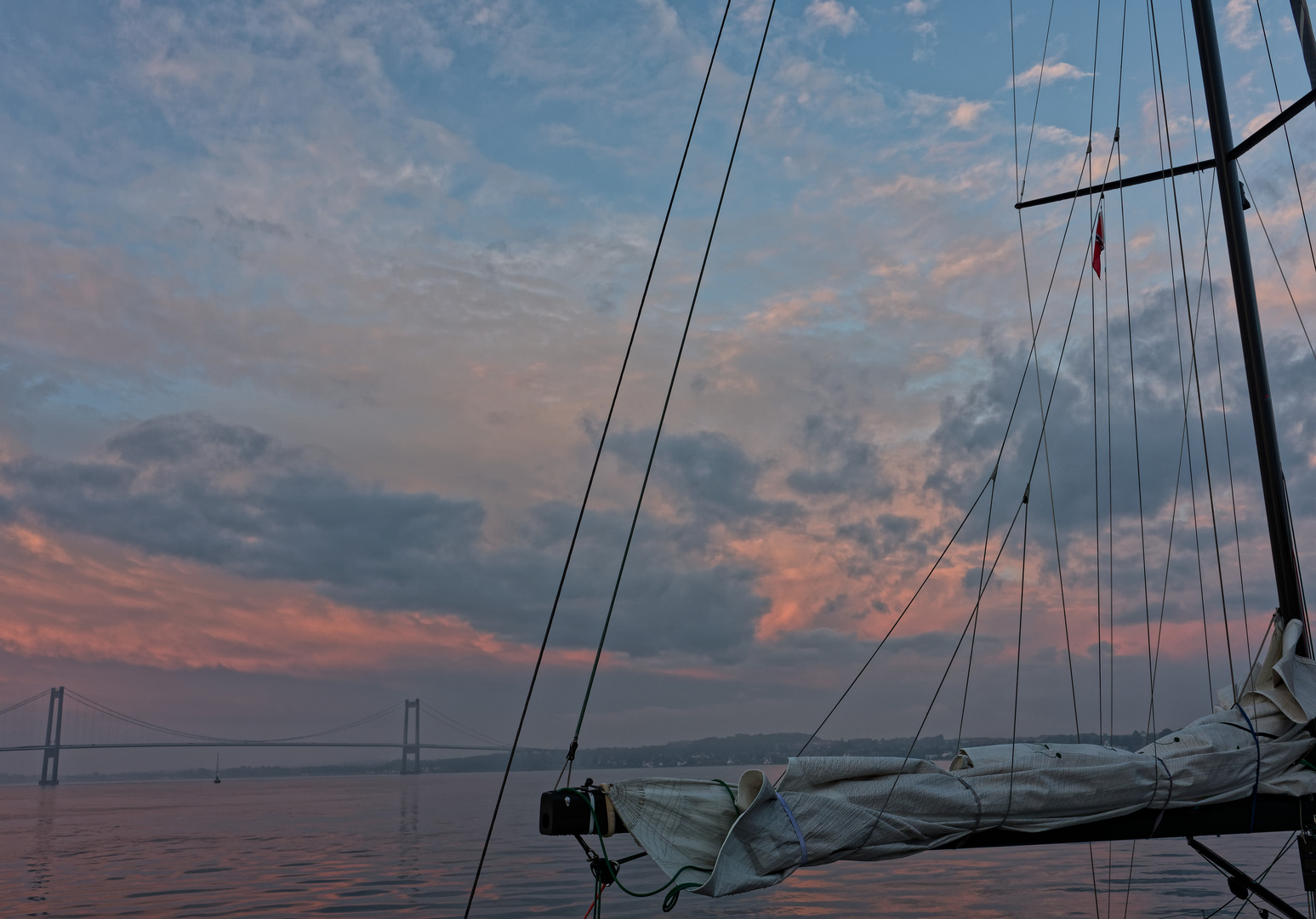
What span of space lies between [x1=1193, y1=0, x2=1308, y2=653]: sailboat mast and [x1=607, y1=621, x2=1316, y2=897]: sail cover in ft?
1.77

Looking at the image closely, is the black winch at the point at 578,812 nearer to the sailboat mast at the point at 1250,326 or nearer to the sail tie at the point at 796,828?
the sail tie at the point at 796,828

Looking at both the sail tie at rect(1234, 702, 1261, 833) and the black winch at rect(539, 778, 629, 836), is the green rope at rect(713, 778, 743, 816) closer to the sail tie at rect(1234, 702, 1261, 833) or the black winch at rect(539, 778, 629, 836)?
the black winch at rect(539, 778, 629, 836)

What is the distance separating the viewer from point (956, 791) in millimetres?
5293

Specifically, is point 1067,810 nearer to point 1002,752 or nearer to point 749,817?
point 1002,752

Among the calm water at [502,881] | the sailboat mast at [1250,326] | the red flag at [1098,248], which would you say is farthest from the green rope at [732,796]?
the calm water at [502,881]

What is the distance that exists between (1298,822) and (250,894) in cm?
1789

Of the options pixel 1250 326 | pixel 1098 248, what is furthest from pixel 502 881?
pixel 1250 326

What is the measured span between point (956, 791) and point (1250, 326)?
4471 millimetres

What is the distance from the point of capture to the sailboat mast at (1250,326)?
685 cm

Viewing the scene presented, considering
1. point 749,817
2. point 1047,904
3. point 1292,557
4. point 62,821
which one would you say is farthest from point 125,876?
point 62,821

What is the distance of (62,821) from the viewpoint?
160 ft

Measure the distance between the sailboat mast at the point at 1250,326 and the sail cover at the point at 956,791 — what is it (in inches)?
21.3

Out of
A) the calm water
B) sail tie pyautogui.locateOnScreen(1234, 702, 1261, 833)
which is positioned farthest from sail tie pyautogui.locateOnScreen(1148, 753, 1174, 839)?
the calm water

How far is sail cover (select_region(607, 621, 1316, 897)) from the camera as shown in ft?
15.2
